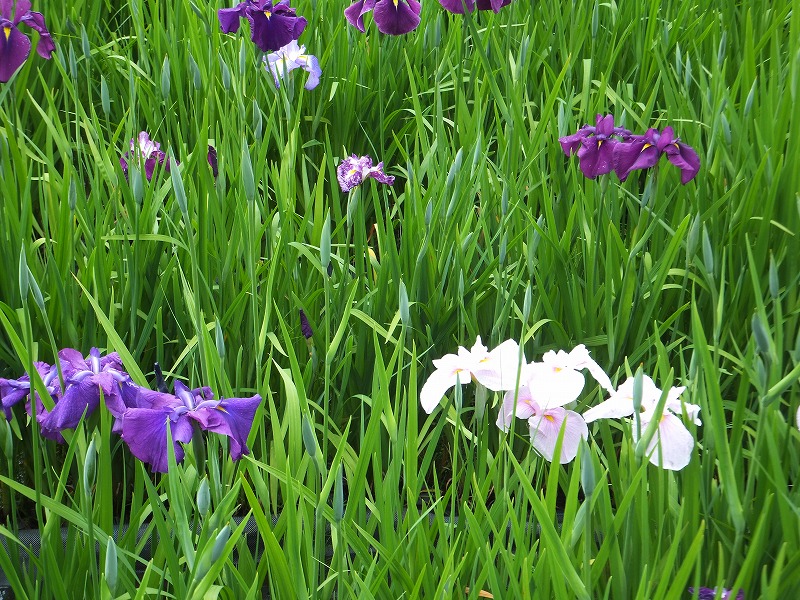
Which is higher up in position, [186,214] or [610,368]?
[186,214]

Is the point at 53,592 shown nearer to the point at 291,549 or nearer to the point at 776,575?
the point at 291,549

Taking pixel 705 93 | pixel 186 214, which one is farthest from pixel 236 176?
pixel 705 93

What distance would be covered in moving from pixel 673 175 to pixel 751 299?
1.43ft

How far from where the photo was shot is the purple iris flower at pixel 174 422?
3.11ft

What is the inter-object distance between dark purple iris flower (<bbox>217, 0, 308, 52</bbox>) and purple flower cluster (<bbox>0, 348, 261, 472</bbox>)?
97cm

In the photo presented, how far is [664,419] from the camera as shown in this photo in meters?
0.99

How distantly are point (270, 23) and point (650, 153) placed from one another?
87cm

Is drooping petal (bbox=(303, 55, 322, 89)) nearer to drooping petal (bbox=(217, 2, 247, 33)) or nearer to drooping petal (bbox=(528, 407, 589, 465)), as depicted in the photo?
drooping petal (bbox=(217, 2, 247, 33))

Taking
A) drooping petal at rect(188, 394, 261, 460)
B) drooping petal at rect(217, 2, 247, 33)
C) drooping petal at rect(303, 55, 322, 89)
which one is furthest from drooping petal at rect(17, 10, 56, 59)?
drooping petal at rect(188, 394, 261, 460)

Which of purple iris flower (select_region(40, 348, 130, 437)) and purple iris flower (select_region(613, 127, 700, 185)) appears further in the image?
purple iris flower (select_region(613, 127, 700, 185))

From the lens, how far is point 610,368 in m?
1.54

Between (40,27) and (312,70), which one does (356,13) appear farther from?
(40,27)

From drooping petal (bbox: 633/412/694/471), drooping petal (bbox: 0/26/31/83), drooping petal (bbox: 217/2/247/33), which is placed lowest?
drooping petal (bbox: 633/412/694/471)

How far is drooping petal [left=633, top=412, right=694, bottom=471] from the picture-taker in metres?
0.98
